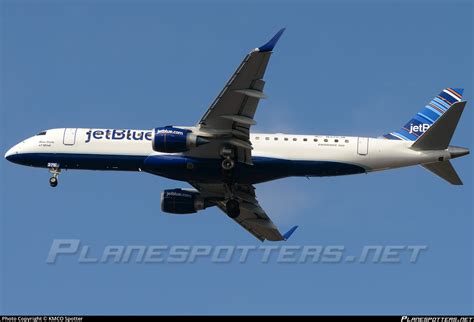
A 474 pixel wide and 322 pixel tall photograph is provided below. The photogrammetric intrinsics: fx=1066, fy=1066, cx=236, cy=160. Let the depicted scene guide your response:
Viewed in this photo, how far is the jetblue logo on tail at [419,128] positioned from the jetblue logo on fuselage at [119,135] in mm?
18271

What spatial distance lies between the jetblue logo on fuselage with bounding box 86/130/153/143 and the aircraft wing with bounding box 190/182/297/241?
480 cm

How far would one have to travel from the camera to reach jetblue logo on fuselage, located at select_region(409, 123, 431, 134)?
74.6 m

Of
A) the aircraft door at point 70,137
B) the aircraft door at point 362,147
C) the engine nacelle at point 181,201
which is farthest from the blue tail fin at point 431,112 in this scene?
the aircraft door at point 70,137

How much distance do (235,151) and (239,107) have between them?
15.0 ft

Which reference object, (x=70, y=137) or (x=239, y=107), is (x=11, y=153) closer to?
(x=70, y=137)

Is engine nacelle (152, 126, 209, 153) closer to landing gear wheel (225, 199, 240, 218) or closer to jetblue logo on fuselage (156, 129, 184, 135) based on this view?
jetblue logo on fuselage (156, 129, 184, 135)

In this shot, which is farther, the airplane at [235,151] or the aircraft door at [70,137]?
the aircraft door at [70,137]

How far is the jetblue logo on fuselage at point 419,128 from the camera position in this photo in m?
74.6

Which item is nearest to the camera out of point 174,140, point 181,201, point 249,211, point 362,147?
point 174,140

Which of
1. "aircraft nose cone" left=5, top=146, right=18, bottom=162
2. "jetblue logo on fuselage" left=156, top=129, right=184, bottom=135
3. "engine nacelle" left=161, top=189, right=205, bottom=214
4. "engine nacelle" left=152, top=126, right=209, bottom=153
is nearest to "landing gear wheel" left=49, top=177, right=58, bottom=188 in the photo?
"aircraft nose cone" left=5, top=146, right=18, bottom=162

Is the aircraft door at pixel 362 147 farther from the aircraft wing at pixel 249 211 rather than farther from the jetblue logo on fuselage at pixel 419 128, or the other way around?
the aircraft wing at pixel 249 211

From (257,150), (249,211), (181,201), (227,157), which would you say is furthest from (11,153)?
(257,150)

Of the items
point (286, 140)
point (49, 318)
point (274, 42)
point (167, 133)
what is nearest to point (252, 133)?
point (286, 140)

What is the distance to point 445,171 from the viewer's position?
70.0m
